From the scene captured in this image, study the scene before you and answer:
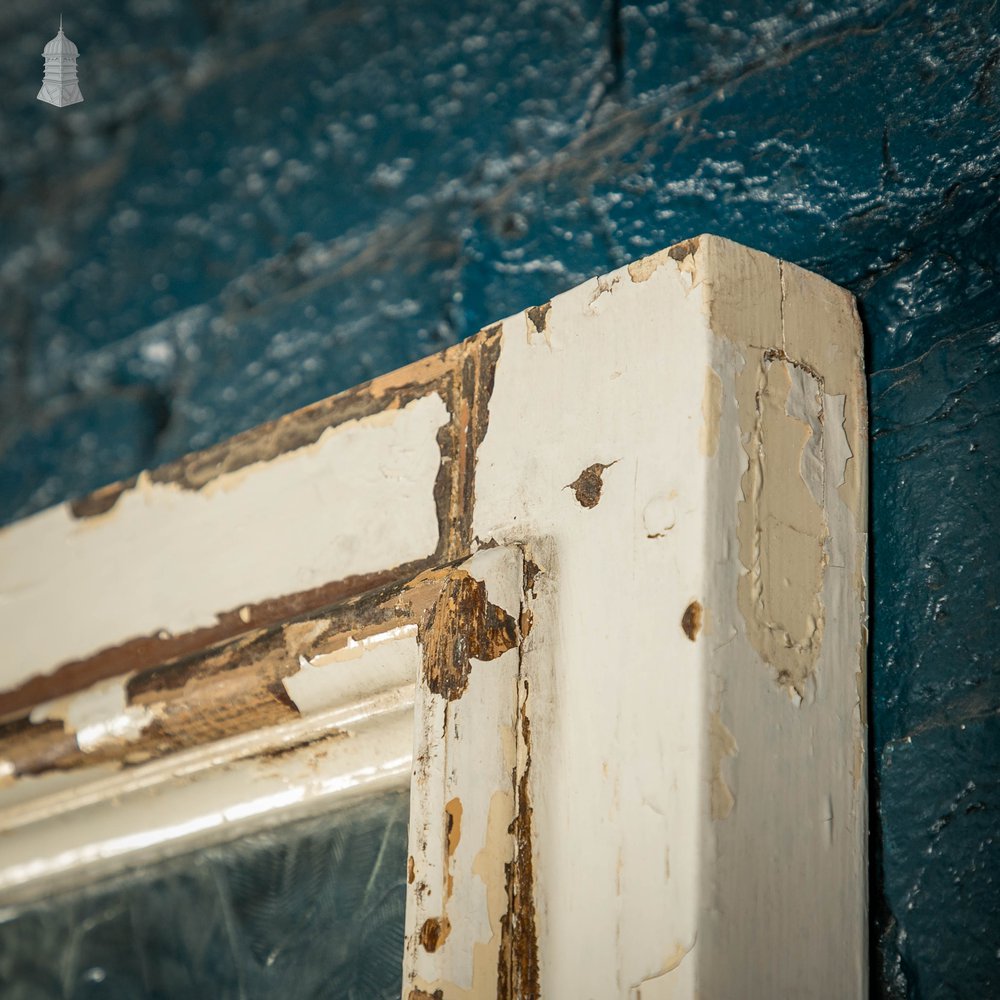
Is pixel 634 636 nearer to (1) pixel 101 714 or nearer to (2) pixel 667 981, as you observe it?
(2) pixel 667 981

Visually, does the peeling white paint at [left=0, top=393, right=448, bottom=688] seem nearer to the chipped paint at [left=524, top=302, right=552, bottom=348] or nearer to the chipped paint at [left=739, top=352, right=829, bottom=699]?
the chipped paint at [left=524, top=302, right=552, bottom=348]

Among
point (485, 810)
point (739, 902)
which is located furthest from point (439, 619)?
point (739, 902)

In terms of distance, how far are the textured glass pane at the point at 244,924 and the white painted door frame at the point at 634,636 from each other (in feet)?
0.17

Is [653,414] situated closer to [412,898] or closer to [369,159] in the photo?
[412,898]

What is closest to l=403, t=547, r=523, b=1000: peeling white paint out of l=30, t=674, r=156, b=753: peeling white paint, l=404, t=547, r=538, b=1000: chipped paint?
l=404, t=547, r=538, b=1000: chipped paint

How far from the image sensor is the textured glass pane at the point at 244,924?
660 millimetres

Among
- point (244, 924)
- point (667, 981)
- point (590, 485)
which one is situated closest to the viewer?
point (667, 981)

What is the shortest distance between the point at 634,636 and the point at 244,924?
1.20 feet

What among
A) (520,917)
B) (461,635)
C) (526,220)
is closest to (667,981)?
(520,917)

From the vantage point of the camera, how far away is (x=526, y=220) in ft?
2.62

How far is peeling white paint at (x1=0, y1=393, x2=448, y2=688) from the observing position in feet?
2.18

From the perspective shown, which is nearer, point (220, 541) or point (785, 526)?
point (785, 526)

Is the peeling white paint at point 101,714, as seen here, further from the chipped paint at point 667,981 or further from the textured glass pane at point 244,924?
the chipped paint at point 667,981

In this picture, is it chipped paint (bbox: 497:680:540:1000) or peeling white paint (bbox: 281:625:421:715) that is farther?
peeling white paint (bbox: 281:625:421:715)
